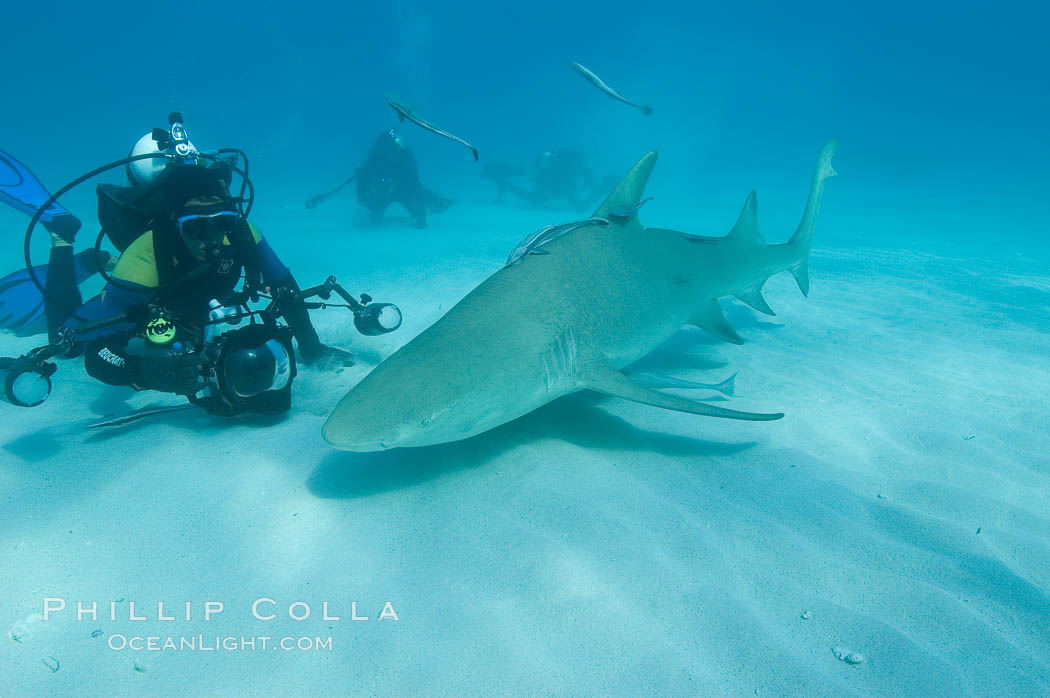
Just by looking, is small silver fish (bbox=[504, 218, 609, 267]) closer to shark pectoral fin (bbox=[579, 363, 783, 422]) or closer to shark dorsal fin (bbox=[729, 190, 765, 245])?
shark pectoral fin (bbox=[579, 363, 783, 422])

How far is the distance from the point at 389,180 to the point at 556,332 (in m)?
14.1

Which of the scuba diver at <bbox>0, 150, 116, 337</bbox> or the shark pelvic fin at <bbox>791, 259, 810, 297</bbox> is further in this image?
the shark pelvic fin at <bbox>791, 259, 810, 297</bbox>

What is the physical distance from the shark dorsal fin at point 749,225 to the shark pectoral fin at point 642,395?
286 cm

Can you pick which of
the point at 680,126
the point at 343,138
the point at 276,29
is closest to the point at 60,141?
the point at 343,138

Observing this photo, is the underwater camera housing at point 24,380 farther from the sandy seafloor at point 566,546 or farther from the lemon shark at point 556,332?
the lemon shark at point 556,332

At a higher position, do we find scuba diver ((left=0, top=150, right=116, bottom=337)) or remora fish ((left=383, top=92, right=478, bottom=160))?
remora fish ((left=383, top=92, right=478, bottom=160))

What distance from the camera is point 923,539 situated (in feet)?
7.77

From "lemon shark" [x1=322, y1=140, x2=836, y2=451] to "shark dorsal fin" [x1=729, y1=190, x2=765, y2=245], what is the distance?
88 millimetres

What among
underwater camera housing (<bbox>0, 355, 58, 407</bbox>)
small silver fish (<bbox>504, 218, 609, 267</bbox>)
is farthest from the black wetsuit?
underwater camera housing (<bbox>0, 355, 58, 407</bbox>)

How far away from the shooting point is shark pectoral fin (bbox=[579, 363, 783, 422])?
110 inches

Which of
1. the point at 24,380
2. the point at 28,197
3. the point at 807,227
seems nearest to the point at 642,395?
the point at 24,380

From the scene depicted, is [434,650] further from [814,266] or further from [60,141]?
[60,141]

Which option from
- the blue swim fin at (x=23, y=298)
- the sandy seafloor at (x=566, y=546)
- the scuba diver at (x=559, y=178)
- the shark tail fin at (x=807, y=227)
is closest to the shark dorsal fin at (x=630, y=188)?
the sandy seafloor at (x=566, y=546)

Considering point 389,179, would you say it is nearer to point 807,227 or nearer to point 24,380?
point 807,227
